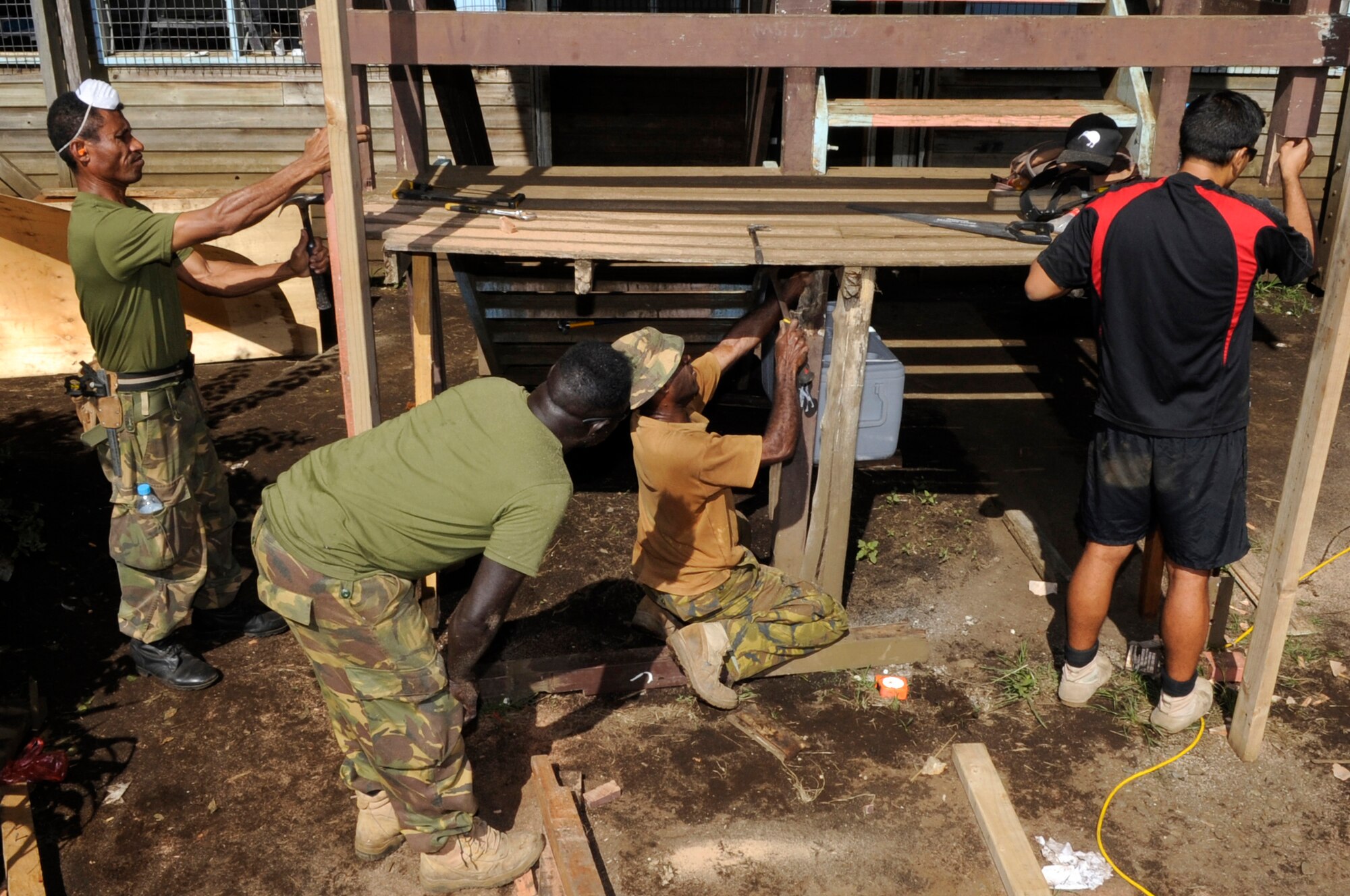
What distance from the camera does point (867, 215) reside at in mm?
5125

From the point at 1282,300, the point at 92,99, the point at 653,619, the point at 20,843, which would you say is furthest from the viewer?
the point at 1282,300

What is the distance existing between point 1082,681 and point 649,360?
231 centimetres

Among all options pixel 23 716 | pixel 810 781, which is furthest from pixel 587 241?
pixel 23 716

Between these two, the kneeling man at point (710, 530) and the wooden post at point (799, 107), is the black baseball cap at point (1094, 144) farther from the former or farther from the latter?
the kneeling man at point (710, 530)

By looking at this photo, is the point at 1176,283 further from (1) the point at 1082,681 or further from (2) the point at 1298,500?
(1) the point at 1082,681

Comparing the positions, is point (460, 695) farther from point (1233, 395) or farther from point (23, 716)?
point (1233, 395)

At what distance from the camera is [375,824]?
3953 mm

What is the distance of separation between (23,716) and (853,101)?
15.1 ft

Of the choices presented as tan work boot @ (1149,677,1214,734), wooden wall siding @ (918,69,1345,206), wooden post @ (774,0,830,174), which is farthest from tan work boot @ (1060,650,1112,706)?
wooden wall siding @ (918,69,1345,206)

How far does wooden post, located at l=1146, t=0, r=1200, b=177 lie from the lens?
539 centimetres

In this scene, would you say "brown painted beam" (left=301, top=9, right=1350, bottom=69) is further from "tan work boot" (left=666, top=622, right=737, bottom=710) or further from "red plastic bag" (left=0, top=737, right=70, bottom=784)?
"red plastic bag" (left=0, top=737, right=70, bottom=784)

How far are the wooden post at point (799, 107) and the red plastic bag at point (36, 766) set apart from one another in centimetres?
418

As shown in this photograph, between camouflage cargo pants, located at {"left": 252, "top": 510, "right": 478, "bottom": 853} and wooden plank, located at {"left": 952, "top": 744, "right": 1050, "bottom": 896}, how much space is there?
1.85 m

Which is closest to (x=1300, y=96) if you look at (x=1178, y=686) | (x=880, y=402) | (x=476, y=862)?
(x=880, y=402)
